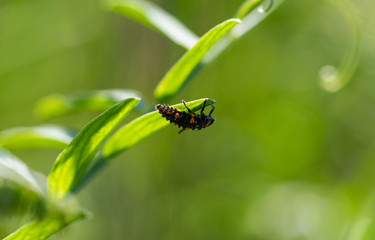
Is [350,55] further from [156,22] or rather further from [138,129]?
[138,129]

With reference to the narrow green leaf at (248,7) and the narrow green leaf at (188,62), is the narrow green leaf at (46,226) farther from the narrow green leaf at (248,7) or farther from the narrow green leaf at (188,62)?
the narrow green leaf at (248,7)

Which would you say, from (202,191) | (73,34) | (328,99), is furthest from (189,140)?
(73,34)

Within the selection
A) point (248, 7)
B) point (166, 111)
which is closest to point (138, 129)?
point (166, 111)

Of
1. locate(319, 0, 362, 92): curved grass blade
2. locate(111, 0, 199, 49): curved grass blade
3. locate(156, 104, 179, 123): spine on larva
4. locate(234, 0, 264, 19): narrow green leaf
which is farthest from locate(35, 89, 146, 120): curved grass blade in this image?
locate(319, 0, 362, 92): curved grass blade

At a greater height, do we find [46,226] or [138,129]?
[138,129]

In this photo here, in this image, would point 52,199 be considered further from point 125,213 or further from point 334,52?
point 334,52

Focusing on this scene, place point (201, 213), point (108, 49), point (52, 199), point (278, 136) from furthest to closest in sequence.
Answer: point (108, 49), point (278, 136), point (201, 213), point (52, 199)
